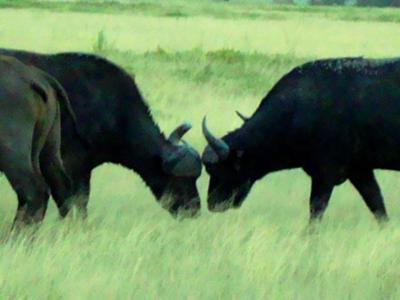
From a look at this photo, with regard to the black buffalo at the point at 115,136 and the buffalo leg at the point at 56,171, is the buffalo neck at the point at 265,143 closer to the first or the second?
the black buffalo at the point at 115,136

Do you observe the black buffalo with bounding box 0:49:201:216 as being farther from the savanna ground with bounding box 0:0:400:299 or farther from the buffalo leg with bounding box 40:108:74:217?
the buffalo leg with bounding box 40:108:74:217

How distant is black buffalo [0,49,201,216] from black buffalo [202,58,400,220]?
302 millimetres

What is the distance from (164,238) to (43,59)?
8.30 ft

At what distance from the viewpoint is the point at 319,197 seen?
11.2 metres

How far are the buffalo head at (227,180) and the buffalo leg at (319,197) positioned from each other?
0.75 meters

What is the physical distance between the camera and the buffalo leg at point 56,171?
9969 millimetres

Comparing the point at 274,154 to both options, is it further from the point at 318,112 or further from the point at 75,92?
the point at 75,92

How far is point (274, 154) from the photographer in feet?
37.8

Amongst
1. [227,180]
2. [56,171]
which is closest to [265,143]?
[227,180]

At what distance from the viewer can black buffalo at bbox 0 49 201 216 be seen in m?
11.3

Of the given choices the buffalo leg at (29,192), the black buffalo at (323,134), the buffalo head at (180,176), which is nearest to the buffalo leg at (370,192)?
the black buffalo at (323,134)

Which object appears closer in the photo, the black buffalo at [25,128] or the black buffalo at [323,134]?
the black buffalo at [25,128]

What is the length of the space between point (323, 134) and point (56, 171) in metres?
2.41

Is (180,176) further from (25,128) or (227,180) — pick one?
(25,128)
